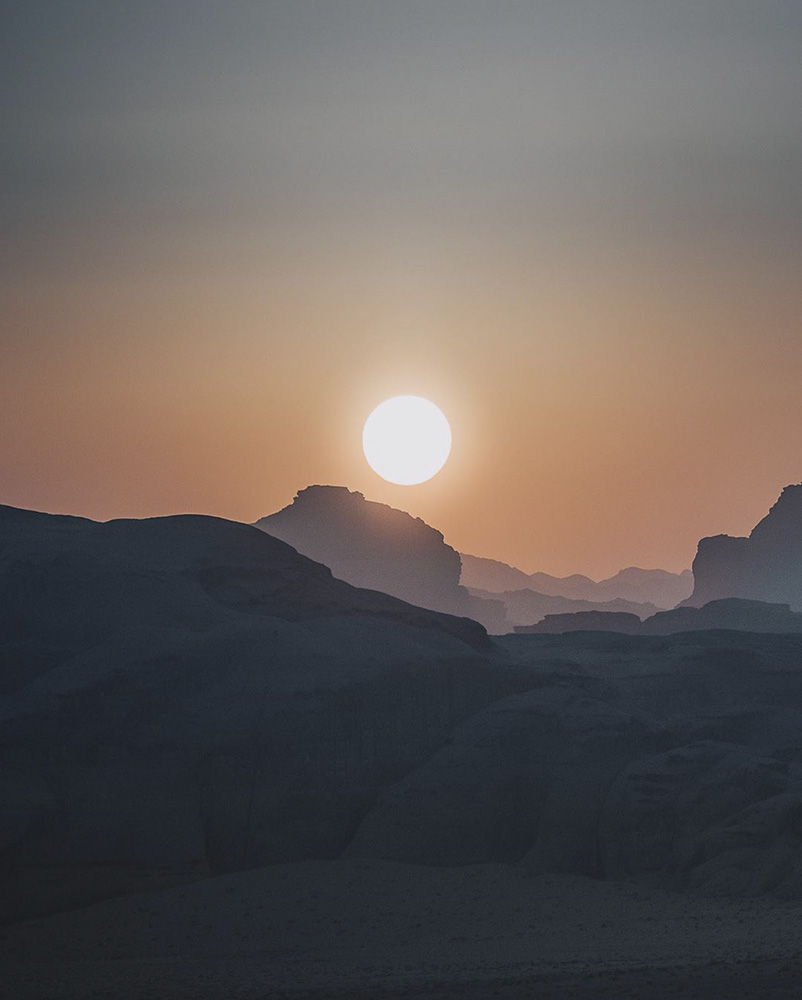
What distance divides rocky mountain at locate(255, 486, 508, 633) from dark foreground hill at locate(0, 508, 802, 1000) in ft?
359

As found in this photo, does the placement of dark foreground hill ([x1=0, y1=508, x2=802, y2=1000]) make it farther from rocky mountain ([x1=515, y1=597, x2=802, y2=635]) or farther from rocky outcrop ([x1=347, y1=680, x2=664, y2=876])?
rocky mountain ([x1=515, y1=597, x2=802, y2=635])

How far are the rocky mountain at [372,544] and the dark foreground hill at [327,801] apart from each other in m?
110

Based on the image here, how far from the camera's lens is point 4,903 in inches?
1208

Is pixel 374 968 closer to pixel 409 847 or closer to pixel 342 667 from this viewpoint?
pixel 409 847

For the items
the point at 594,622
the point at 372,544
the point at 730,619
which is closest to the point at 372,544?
the point at 372,544

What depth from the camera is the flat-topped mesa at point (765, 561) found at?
172 meters

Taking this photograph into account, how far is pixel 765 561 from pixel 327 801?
487ft

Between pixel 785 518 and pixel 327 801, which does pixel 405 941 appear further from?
pixel 785 518

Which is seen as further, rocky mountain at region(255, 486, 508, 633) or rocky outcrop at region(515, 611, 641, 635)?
rocky mountain at region(255, 486, 508, 633)

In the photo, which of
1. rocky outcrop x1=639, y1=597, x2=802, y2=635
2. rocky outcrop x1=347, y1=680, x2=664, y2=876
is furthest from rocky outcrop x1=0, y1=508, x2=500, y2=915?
rocky outcrop x1=639, y1=597, x2=802, y2=635

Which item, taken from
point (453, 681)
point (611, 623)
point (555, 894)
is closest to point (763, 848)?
point (555, 894)

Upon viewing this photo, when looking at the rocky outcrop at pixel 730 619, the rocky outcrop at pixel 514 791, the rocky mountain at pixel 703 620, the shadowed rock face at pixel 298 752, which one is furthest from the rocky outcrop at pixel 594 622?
the rocky outcrop at pixel 514 791

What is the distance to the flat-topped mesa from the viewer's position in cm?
17250

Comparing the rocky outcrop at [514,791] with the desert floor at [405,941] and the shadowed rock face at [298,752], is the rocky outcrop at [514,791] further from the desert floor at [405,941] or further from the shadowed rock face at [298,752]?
the desert floor at [405,941]
